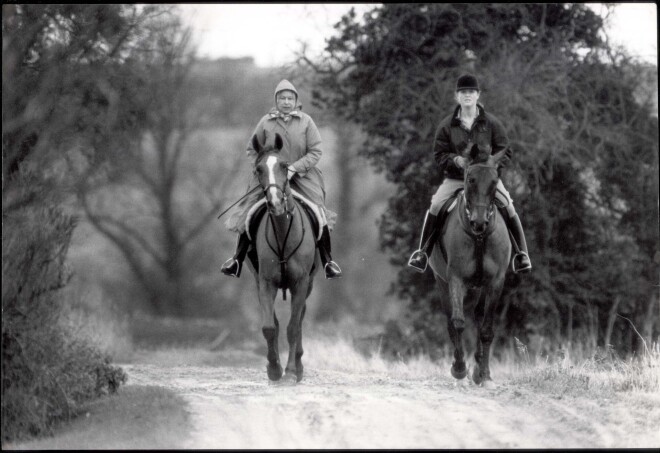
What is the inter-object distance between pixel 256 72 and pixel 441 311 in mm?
22968

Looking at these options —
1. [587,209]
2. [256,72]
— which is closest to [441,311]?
[587,209]

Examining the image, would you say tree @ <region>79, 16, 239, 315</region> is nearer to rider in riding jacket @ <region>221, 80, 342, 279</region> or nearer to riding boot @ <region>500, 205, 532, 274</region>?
rider in riding jacket @ <region>221, 80, 342, 279</region>

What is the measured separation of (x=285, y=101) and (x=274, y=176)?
1.70 metres

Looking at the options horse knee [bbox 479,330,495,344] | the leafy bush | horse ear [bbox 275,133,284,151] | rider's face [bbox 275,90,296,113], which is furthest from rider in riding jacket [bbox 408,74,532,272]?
the leafy bush

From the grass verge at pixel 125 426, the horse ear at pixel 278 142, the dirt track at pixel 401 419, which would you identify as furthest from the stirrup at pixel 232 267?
the grass verge at pixel 125 426

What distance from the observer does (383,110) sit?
2056 cm

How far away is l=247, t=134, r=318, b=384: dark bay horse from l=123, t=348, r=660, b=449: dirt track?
Result: 0.60 metres

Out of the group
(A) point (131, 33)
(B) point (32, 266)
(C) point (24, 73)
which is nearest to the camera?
(B) point (32, 266)

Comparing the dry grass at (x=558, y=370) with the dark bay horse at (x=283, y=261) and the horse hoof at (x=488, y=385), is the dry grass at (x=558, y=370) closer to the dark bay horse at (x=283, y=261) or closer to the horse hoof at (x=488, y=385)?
the horse hoof at (x=488, y=385)

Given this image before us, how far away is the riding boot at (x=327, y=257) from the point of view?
13.3 meters

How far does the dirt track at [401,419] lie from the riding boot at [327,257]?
1.49 meters

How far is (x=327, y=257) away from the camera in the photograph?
1344cm

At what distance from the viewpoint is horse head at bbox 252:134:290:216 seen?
11859mm

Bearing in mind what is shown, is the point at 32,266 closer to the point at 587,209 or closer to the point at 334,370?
the point at 334,370
